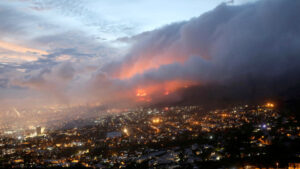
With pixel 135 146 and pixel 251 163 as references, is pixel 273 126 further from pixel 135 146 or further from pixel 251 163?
pixel 135 146

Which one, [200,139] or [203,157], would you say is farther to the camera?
[200,139]

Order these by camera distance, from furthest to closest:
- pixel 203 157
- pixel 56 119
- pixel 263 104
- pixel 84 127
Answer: pixel 56 119 → pixel 84 127 → pixel 263 104 → pixel 203 157

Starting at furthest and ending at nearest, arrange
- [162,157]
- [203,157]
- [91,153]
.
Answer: [91,153] < [162,157] < [203,157]

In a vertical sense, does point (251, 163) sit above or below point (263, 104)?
below

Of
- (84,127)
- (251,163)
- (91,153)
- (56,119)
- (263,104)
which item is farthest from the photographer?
(56,119)

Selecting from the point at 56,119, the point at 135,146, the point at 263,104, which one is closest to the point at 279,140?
the point at 135,146

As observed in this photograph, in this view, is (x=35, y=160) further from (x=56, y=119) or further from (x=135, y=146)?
(x=56, y=119)

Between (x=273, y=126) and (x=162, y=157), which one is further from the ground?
(x=273, y=126)

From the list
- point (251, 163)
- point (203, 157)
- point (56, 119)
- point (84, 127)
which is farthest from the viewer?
point (56, 119)

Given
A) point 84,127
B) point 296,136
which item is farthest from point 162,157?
point 84,127
